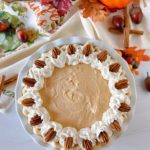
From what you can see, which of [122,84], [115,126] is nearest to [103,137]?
[115,126]

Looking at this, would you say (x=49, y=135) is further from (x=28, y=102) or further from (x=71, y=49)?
(x=71, y=49)

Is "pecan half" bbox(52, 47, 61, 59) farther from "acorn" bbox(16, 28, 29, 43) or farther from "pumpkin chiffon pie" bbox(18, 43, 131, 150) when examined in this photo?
"acorn" bbox(16, 28, 29, 43)

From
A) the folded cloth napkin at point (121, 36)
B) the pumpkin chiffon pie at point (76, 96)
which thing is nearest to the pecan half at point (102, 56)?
the pumpkin chiffon pie at point (76, 96)

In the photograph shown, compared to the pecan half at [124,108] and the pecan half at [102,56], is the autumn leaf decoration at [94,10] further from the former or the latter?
the pecan half at [124,108]

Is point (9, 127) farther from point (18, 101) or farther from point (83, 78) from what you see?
point (83, 78)

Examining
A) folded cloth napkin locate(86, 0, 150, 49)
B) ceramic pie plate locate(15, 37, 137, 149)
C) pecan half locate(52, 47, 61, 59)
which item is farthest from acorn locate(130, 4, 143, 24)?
pecan half locate(52, 47, 61, 59)
